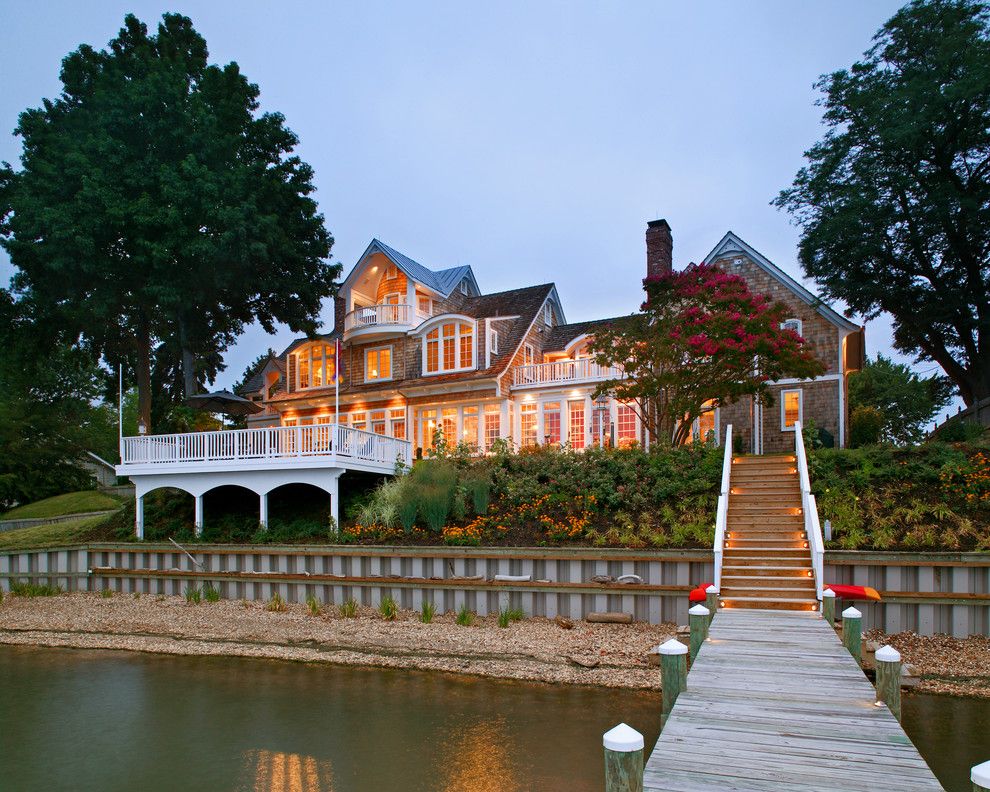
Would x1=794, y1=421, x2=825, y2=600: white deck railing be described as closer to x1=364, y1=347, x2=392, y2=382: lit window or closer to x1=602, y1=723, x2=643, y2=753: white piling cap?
x1=602, y1=723, x2=643, y2=753: white piling cap

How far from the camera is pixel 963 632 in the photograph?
11.2 metres

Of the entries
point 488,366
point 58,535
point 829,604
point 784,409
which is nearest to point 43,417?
point 58,535

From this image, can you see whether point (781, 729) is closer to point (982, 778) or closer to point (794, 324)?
point (982, 778)

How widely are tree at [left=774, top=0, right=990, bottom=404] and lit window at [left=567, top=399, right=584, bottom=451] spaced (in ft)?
29.5

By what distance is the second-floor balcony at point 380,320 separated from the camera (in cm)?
2956

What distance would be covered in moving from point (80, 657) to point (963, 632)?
1468cm

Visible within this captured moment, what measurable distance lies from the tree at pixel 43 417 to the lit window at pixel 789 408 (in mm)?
27834

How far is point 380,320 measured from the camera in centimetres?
2983

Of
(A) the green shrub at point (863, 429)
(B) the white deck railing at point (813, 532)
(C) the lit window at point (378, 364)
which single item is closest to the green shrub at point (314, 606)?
(B) the white deck railing at point (813, 532)

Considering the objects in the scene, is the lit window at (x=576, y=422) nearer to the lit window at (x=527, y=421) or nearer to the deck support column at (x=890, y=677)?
the lit window at (x=527, y=421)

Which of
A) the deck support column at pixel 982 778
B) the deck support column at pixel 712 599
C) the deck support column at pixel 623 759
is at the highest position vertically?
the deck support column at pixel 982 778

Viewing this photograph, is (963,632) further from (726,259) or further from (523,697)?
(726,259)

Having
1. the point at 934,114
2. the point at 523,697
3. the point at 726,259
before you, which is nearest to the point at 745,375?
the point at 726,259

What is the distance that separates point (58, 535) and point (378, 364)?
42.0 ft
